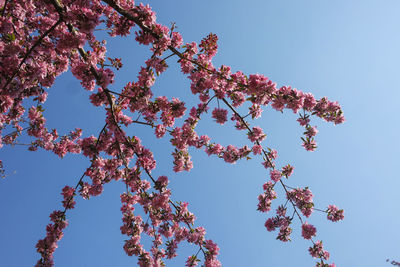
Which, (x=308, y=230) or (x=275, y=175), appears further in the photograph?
(x=275, y=175)

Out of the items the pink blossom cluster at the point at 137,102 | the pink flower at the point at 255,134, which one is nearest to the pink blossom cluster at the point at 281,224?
the pink blossom cluster at the point at 137,102

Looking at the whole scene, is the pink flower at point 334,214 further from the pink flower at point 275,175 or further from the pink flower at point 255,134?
the pink flower at point 255,134

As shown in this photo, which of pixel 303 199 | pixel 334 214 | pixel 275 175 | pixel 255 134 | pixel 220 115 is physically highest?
pixel 220 115

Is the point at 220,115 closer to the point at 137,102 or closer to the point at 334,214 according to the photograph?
the point at 137,102

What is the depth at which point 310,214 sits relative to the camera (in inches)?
259

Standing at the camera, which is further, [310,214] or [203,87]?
[310,214]

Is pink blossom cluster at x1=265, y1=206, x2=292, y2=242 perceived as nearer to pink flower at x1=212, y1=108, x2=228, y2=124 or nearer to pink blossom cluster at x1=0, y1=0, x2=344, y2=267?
pink blossom cluster at x1=0, y1=0, x2=344, y2=267

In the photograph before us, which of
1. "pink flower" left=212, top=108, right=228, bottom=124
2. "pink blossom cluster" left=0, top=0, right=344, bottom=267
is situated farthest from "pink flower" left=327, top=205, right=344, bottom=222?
"pink flower" left=212, top=108, right=228, bottom=124

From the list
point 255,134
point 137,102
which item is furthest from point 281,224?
point 137,102

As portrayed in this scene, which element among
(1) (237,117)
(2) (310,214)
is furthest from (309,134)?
(2) (310,214)

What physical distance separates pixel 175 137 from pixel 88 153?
2.20m

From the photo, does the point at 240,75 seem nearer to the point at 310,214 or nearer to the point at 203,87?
the point at 203,87

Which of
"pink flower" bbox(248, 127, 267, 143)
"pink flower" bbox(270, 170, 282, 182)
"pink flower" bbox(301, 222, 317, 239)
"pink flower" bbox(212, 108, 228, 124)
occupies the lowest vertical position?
"pink flower" bbox(301, 222, 317, 239)

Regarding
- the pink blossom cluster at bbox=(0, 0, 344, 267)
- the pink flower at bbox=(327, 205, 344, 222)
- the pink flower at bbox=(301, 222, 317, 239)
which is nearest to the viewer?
the pink blossom cluster at bbox=(0, 0, 344, 267)
